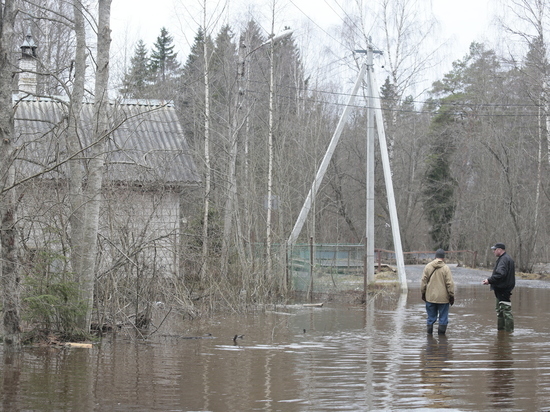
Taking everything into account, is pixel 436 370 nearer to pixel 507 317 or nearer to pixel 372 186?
pixel 507 317

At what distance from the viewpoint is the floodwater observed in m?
7.85

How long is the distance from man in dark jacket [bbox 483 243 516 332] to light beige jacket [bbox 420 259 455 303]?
2.40 ft

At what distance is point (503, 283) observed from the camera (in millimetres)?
13773

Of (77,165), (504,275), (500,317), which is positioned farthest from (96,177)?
(500,317)

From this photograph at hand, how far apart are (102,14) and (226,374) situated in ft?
22.7

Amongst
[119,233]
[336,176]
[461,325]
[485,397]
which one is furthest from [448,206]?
[485,397]

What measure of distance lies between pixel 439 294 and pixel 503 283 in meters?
1.32

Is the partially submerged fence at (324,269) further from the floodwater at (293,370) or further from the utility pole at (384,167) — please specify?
the floodwater at (293,370)

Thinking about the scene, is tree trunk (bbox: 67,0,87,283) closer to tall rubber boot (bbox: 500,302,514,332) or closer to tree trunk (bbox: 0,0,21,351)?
tree trunk (bbox: 0,0,21,351)

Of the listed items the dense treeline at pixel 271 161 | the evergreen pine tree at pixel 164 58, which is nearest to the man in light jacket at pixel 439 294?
the dense treeline at pixel 271 161

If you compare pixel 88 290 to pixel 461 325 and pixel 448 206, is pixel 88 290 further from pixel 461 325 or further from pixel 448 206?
pixel 448 206

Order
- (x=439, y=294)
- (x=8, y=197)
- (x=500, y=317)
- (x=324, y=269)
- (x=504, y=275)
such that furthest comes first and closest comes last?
(x=324, y=269), (x=500, y=317), (x=504, y=275), (x=439, y=294), (x=8, y=197)

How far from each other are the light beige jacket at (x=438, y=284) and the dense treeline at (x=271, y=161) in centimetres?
457

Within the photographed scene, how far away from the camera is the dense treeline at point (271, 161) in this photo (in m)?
12.5
